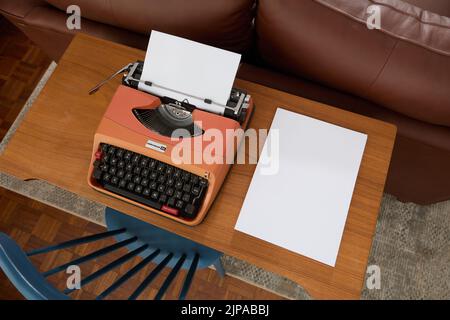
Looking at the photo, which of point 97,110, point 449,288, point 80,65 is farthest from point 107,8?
point 449,288

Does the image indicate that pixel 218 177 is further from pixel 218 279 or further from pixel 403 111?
pixel 218 279

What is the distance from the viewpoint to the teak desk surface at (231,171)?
853 millimetres

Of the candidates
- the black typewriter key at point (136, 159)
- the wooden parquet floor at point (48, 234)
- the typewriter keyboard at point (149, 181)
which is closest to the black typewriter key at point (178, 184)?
the typewriter keyboard at point (149, 181)

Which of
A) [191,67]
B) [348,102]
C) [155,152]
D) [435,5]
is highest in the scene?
[435,5]

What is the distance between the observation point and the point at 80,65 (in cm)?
106

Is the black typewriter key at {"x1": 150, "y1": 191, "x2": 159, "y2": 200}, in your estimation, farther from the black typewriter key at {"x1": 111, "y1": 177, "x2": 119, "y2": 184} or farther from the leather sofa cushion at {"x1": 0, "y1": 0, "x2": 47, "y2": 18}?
the leather sofa cushion at {"x1": 0, "y1": 0, "x2": 47, "y2": 18}

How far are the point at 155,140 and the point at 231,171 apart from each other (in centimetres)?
20

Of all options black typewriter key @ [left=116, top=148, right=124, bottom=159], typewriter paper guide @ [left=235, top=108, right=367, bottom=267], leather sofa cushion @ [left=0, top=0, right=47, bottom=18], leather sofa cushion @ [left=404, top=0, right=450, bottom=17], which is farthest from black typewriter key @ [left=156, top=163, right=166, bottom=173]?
leather sofa cushion @ [left=404, top=0, right=450, bottom=17]

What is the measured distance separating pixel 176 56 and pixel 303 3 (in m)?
0.32

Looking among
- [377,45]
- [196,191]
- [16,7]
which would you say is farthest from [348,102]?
[16,7]

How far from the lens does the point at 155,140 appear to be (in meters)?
0.91

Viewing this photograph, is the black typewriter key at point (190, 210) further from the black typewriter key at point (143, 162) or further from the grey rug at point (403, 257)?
the grey rug at point (403, 257)

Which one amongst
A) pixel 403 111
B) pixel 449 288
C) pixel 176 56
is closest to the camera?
pixel 176 56

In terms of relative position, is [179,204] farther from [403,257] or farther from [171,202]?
[403,257]
